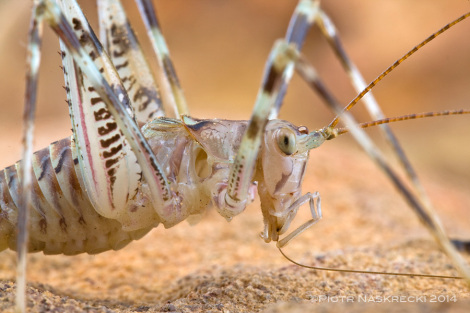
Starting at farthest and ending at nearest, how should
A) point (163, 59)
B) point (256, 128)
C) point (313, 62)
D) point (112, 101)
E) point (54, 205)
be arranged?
point (313, 62) < point (163, 59) < point (54, 205) < point (112, 101) < point (256, 128)

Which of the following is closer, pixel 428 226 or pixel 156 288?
pixel 428 226

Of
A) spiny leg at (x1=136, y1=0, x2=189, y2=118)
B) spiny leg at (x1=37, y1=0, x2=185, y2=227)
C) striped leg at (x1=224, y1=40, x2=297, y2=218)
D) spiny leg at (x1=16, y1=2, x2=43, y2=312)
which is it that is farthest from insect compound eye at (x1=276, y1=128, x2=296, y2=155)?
spiny leg at (x1=16, y1=2, x2=43, y2=312)

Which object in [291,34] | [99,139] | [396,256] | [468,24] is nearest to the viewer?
[291,34]

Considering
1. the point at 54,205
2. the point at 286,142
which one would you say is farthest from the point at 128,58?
the point at 286,142

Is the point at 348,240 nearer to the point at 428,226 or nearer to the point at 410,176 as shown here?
the point at 410,176

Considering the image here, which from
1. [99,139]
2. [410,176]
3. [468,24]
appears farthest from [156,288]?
[468,24]

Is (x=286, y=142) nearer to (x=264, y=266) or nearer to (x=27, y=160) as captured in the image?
(x=264, y=266)
